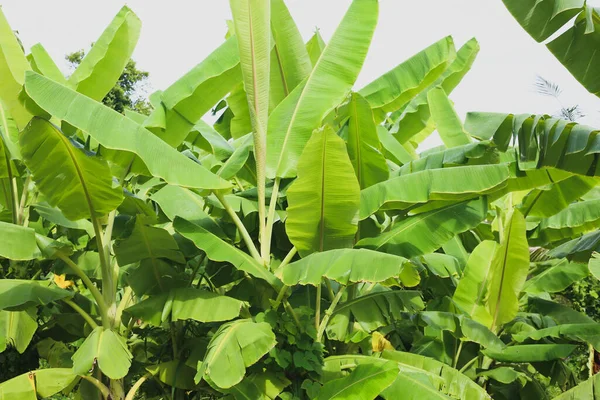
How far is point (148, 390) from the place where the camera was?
6844mm

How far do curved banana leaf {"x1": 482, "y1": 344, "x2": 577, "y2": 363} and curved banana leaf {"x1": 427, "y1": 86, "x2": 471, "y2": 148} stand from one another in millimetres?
2326

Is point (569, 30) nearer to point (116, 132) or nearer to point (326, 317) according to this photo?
point (326, 317)

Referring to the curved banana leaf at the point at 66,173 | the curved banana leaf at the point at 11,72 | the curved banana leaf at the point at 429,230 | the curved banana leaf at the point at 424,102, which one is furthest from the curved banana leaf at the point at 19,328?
the curved banana leaf at the point at 424,102

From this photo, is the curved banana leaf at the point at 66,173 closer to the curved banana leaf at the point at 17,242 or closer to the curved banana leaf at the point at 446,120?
the curved banana leaf at the point at 17,242

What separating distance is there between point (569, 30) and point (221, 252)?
3.02 meters

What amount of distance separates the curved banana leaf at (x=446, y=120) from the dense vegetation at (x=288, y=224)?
0.09 ft

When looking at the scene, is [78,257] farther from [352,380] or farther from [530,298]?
[530,298]

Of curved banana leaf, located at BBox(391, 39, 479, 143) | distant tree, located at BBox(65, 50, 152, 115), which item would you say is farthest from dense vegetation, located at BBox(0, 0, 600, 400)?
distant tree, located at BBox(65, 50, 152, 115)

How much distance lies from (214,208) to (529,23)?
3.17 meters

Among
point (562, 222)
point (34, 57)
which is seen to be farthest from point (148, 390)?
point (562, 222)

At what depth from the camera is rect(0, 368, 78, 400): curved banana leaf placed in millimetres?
5215

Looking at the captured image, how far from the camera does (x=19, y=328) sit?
6.30 m

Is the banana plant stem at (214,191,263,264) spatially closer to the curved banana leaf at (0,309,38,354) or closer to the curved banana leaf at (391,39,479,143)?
the curved banana leaf at (0,309,38,354)

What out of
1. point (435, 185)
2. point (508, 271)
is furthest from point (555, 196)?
point (435, 185)
